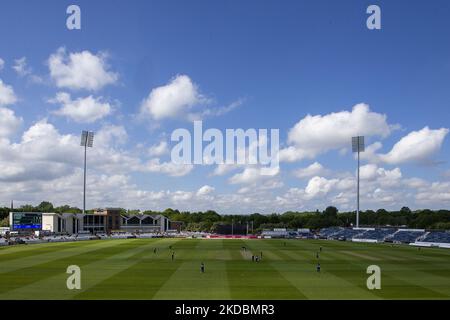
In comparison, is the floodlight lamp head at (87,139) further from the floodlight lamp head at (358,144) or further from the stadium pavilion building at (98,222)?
the floodlight lamp head at (358,144)

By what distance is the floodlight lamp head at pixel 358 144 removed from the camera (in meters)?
122

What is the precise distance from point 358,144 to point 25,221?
307 feet

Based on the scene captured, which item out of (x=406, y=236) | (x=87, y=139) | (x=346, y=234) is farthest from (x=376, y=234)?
(x=87, y=139)

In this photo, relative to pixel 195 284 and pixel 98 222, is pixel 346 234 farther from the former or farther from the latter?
pixel 195 284

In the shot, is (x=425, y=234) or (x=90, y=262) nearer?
(x=90, y=262)

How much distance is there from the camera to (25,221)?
11269cm

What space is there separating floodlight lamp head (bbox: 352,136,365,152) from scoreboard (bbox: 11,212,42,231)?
90387 millimetres

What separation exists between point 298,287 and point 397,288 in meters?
8.14

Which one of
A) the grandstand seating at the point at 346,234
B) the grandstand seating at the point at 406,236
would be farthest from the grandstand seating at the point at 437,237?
the grandstand seating at the point at 346,234

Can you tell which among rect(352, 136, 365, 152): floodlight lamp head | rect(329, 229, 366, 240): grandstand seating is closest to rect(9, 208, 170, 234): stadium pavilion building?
rect(329, 229, 366, 240): grandstand seating

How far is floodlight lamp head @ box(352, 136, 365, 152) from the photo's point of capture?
122500 millimetres
